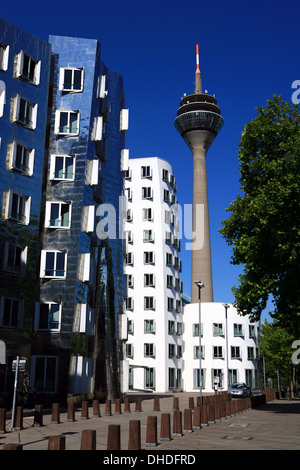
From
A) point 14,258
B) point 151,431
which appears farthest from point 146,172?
point 151,431

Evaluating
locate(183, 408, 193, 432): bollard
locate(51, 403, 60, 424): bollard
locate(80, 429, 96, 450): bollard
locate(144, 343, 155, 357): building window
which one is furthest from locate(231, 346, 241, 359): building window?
locate(80, 429, 96, 450): bollard

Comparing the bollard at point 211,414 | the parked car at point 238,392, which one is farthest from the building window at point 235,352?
the bollard at point 211,414

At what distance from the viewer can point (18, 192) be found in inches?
1265

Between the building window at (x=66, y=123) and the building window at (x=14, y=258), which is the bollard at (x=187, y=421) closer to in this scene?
the building window at (x=14, y=258)

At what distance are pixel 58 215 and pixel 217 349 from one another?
Result: 128 ft

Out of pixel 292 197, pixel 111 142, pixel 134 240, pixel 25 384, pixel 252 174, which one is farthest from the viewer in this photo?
Answer: pixel 134 240

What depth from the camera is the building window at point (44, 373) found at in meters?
31.7

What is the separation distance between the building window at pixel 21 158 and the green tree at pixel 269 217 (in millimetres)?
13663
